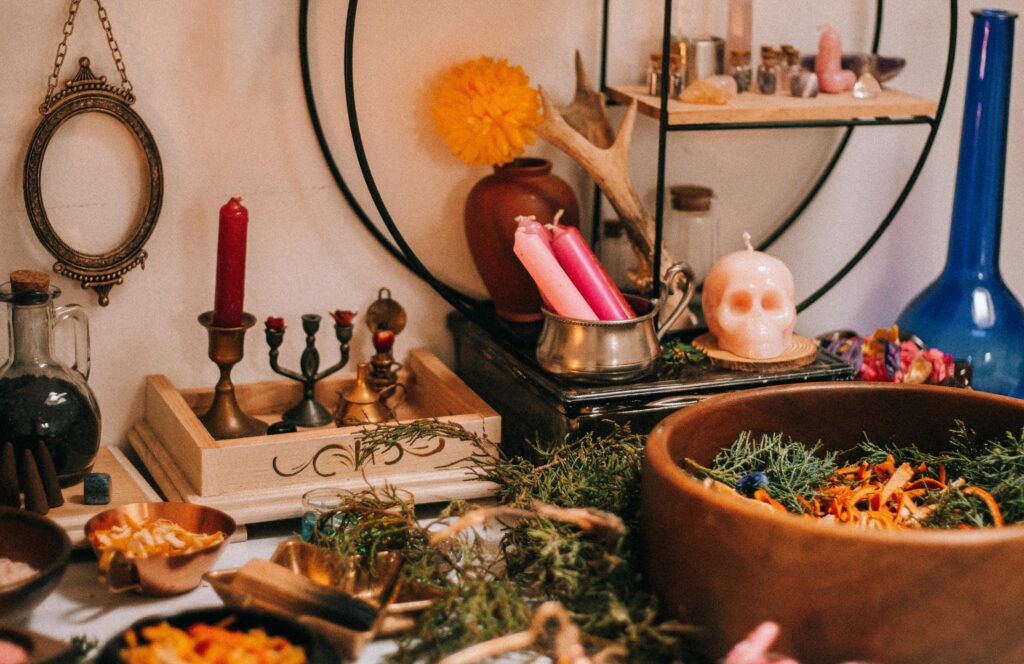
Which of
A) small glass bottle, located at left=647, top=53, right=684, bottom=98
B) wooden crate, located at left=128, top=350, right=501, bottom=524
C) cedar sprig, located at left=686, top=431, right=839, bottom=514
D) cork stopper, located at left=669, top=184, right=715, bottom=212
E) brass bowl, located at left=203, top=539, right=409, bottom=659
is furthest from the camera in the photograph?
cork stopper, located at left=669, top=184, right=715, bottom=212

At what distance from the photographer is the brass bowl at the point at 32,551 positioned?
2.83 feet

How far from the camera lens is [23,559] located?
3.16 ft

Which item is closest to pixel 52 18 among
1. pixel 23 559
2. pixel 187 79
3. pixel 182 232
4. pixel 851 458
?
pixel 187 79

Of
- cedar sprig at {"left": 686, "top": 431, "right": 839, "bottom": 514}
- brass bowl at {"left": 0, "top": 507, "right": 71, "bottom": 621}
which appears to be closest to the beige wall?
brass bowl at {"left": 0, "top": 507, "right": 71, "bottom": 621}

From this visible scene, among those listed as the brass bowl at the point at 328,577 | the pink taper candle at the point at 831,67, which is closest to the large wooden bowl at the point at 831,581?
the brass bowl at the point at 328,577

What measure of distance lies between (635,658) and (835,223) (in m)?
0.90

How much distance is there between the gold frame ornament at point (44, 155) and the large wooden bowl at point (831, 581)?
2.08ft

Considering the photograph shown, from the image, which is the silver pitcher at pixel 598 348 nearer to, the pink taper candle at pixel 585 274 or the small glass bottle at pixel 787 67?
the pink taper candle at pixel 585 274

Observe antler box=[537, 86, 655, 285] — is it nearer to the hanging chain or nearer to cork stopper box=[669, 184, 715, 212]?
cork stopper box=[669, 184, 715, 212]

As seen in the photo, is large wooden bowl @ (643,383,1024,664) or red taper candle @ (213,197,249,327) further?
red taper candle @ (213,197,249,327)

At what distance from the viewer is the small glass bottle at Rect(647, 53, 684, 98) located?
4.36 ft

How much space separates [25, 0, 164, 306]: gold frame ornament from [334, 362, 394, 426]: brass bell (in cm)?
26

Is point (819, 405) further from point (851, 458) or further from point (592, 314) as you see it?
point (592, 314)

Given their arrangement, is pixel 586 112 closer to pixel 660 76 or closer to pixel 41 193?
pixel 660 76
